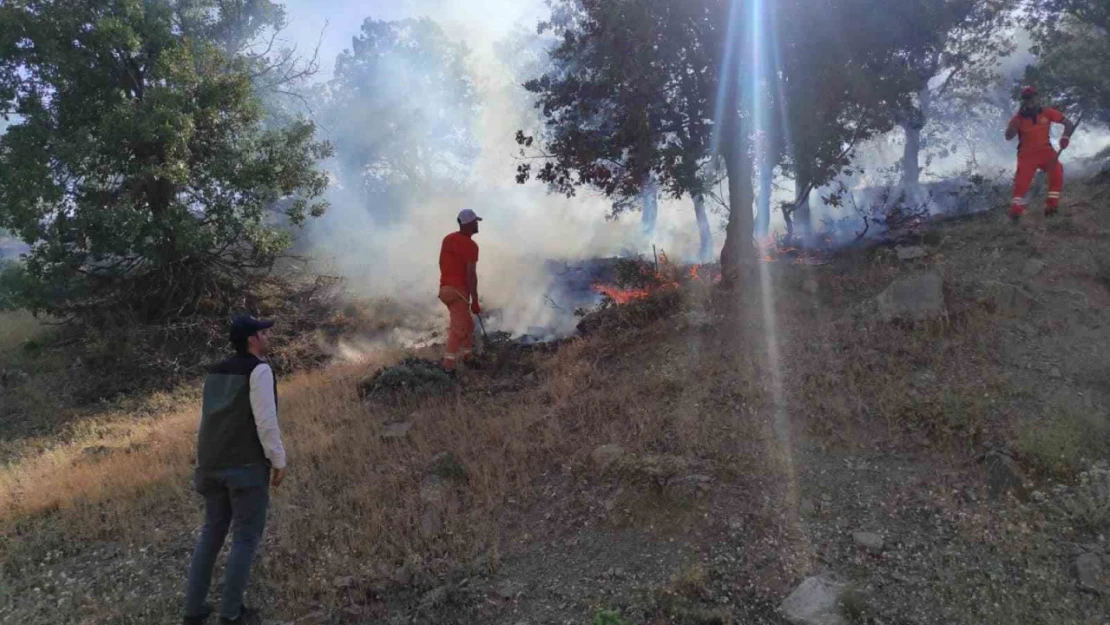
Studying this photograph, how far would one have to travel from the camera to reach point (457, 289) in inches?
303

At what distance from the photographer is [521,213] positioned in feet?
85.5

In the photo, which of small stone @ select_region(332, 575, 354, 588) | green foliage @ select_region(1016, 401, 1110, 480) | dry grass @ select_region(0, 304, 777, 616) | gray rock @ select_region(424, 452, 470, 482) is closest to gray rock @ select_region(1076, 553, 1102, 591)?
green foliage @ select_region(1016, 401, 1110, 480)

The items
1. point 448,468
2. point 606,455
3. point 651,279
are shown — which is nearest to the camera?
point 606,455

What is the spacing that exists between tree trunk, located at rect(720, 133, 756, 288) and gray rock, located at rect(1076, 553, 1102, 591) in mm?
5259

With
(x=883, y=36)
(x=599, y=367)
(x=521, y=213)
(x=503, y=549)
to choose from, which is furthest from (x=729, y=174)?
(x=521, y=213)

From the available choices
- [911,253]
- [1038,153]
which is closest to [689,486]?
[911,253]

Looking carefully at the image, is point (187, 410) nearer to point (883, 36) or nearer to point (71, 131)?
point (71, 131)

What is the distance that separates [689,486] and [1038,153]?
673 cm

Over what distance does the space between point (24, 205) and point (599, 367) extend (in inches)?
324

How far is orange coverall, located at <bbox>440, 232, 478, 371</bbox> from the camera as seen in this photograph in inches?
302

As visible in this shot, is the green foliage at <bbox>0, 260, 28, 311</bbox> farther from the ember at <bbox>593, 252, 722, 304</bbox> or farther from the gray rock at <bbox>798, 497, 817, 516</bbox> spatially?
the gray rock at <bbox>798, 497, 817, 516</bbox>

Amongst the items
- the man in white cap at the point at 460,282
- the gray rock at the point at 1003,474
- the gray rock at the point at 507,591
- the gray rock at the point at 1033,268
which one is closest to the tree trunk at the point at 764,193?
the gray rock at the point at 1033,268

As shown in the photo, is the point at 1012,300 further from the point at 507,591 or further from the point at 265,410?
the point at 265,410

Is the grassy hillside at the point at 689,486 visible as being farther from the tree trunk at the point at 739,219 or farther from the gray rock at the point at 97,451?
the tree trunk at the point at 739,219
